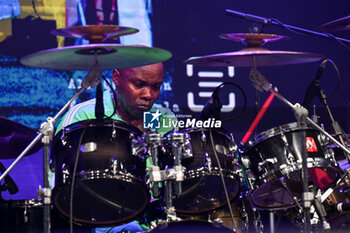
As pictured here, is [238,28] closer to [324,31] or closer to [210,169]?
[324,31]

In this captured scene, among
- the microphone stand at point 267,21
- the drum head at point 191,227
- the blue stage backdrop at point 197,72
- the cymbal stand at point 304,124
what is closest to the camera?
the drum head at point 191,227

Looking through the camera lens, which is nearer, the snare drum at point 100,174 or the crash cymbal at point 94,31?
the crash cymbal at point 94,31

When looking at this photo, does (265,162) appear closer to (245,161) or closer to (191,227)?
(245,161)

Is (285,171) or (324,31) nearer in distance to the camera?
(285,171)

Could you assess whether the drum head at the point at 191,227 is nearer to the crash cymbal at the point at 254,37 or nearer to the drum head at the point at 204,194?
the drum head at the point at 204,194

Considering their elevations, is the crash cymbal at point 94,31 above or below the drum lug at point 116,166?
above

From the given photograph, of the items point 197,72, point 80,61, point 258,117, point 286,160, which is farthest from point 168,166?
point 258,117

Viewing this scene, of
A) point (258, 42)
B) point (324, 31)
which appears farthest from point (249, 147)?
point (324, 31)

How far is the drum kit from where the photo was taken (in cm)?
385

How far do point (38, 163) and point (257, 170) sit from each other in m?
1.65

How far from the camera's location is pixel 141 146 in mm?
3934

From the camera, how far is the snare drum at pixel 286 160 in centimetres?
406

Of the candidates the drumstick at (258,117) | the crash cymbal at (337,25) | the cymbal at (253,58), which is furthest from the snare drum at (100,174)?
the crash cymbal at (337,25)

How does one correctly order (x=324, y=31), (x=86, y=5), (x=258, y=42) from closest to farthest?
(x=258, y=42) < (x=324, y=31) < (x=86, y=5)
